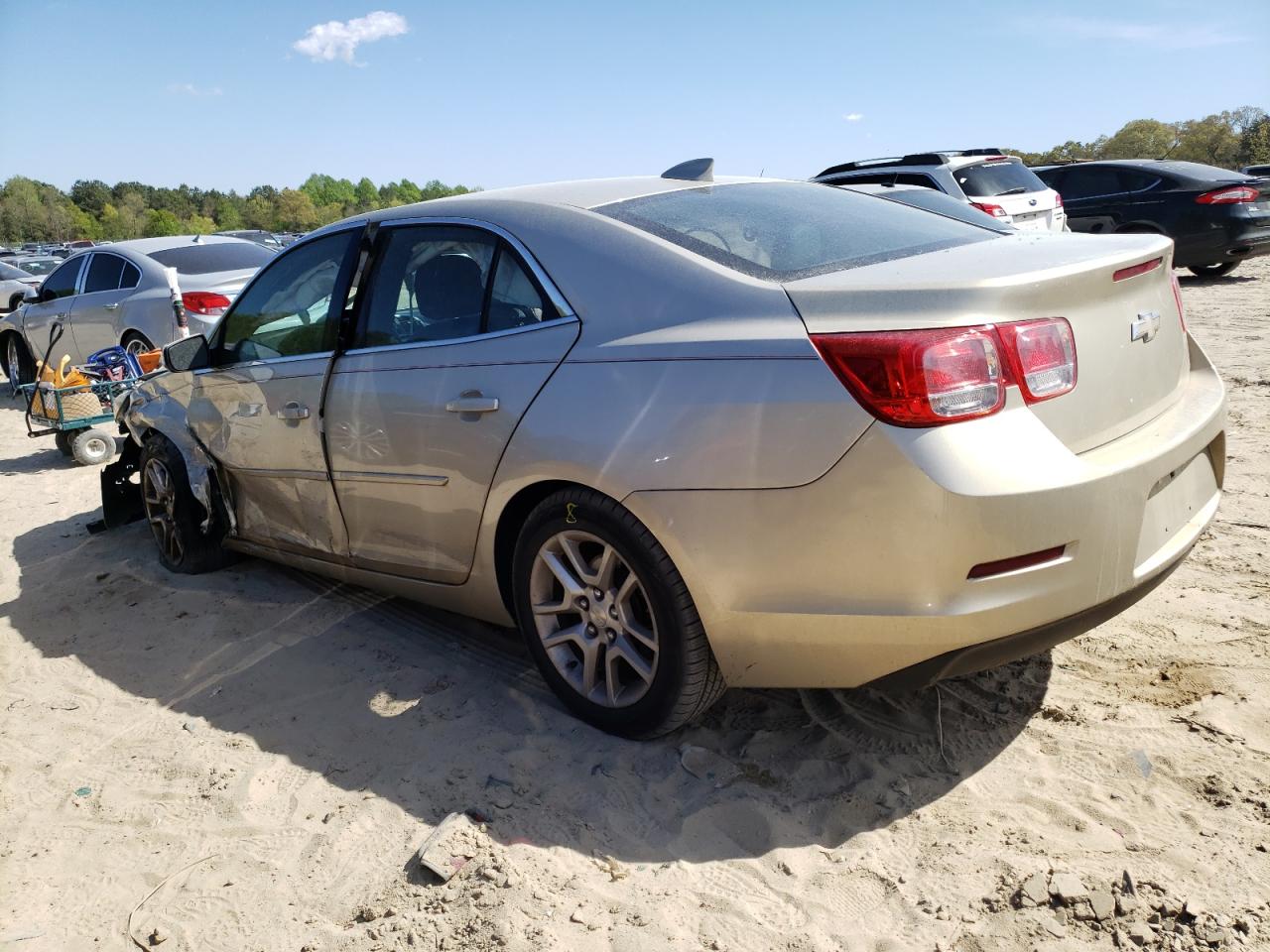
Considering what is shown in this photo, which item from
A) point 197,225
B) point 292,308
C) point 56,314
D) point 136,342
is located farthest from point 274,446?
point 197,225

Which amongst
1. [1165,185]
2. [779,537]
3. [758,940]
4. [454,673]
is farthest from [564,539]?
[1165,185]

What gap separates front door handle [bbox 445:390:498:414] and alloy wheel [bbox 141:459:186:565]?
239 cm

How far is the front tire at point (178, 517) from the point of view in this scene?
4.80 m

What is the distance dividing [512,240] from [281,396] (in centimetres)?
142

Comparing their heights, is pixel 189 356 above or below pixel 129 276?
above

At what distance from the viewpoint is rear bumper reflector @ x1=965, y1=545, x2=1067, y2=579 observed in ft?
7.47

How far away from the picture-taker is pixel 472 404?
10.1 ft

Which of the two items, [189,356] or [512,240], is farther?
[189,356]

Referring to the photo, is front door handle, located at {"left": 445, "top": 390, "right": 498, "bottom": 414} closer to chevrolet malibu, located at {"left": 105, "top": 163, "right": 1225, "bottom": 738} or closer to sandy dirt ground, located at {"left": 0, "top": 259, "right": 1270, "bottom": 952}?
chevrolet malibu, located at {"left": 105, "top": 163, "right": 1225, "bottom": 738}

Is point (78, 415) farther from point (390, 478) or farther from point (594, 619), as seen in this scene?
point (594, 619)

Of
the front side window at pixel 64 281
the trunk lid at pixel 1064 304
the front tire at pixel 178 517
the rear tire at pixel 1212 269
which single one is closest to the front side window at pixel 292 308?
the front tire at pixel 178 517

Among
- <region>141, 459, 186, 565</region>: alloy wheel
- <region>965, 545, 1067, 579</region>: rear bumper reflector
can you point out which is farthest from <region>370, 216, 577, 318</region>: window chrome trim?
<region>141, 459, 186, 565</region>: alloy wheel

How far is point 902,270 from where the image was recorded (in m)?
2.60

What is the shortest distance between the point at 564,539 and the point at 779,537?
30.1 inches
